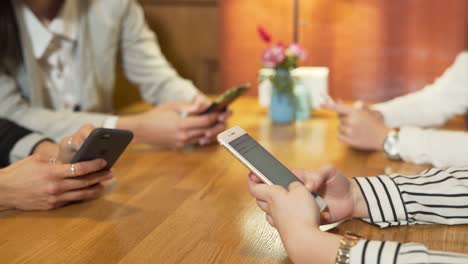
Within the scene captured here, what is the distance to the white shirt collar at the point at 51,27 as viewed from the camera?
5.64ft

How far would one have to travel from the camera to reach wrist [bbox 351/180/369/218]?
1062 mm

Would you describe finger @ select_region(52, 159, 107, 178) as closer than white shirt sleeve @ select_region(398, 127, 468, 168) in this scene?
Yes

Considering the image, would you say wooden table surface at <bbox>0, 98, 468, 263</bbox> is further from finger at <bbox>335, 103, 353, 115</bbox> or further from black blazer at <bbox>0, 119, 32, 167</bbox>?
black blazer at <bbox>0, 119, 32, 167</bbox>

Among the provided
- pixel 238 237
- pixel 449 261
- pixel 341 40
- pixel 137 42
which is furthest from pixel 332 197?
pixel 341 40

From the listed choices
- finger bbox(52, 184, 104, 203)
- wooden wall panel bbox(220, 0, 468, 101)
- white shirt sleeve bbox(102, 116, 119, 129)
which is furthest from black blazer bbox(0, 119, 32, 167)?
wooden wall panel bbox(220, 0, 468, 101)

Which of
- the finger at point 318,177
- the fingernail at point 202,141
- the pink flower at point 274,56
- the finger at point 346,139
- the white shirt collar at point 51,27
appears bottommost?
the fingernail at point 202,141

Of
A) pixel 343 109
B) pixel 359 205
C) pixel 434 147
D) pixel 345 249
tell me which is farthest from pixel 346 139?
pixel 345 249

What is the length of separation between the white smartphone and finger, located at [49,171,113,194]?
0.33 m

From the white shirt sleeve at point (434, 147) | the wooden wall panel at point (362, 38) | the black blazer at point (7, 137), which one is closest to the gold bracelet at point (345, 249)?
the white shirt sleeve at point (434, 147)

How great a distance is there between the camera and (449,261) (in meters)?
0.81

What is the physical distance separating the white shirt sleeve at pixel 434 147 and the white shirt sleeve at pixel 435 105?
0.91 feet

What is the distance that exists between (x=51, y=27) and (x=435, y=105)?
3.64ft

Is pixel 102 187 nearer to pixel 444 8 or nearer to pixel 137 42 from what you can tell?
pixel 137 42

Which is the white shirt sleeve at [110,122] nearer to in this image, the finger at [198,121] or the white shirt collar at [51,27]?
the finger at [198,121]
